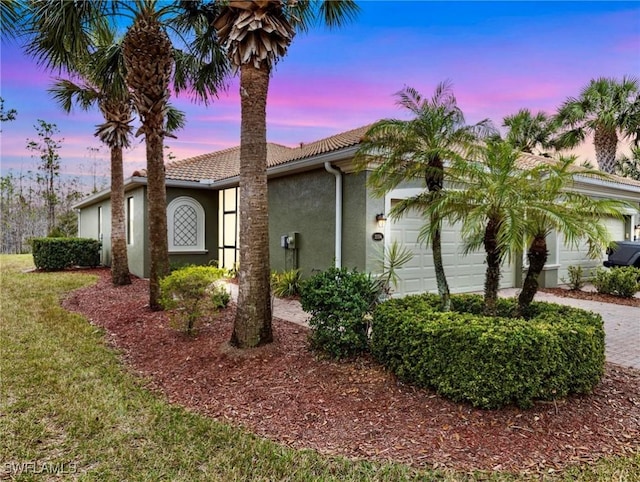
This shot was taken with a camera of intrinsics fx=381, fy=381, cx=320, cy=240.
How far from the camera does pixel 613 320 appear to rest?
25.5 ft

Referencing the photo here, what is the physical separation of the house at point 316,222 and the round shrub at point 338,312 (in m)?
2.82

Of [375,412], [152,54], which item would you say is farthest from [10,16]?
[375,412]

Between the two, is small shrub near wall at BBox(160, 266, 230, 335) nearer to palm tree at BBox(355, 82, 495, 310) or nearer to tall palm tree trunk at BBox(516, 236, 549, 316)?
palm tree at BBox(355, 82, 495, 310)

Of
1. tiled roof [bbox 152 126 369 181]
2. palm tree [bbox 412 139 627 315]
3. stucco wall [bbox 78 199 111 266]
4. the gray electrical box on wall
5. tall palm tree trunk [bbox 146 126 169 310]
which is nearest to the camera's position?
palm tree [bbox 412 139 627 315]

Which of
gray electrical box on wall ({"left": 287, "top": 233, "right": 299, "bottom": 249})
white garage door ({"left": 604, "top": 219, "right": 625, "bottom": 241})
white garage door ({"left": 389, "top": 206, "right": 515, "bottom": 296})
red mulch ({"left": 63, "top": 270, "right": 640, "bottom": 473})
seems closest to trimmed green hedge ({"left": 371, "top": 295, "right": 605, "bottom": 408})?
red mulch ({"left": 63, "top": 270, "right": 640, "bottom": 473})

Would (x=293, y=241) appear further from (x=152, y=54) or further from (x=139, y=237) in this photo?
(x=139, y=237)

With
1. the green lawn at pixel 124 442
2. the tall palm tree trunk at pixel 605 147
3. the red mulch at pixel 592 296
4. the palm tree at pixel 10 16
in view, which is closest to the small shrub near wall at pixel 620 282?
the red mulch at pixel 592 296

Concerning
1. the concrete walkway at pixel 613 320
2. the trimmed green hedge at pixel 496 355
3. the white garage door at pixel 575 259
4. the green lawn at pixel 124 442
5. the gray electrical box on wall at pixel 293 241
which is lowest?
the green lawn at pixel 124 442

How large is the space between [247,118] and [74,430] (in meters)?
4.04

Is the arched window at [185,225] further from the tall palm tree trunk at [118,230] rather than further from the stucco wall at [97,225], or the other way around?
the stucco wall at [97,225]

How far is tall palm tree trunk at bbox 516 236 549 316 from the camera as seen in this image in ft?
15.4

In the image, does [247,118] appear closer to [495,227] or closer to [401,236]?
[495,227]

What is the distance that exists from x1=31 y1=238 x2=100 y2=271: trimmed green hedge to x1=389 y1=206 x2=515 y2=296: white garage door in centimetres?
1388

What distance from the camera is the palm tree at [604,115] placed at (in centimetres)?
1755
